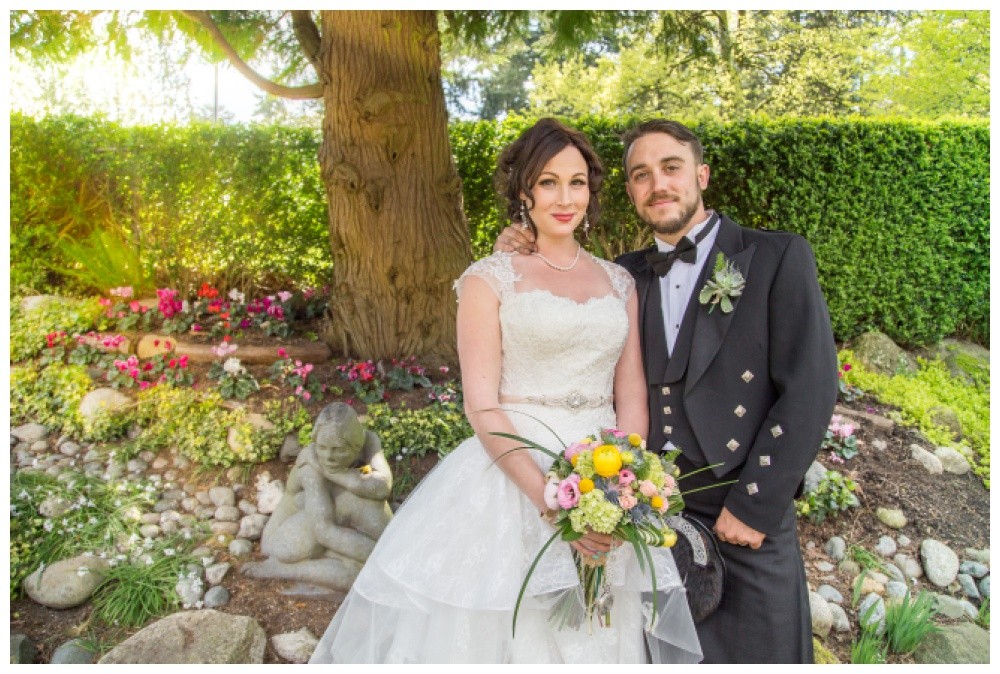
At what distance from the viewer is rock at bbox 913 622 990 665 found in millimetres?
3205

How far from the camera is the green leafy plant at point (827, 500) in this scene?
13.5 feet

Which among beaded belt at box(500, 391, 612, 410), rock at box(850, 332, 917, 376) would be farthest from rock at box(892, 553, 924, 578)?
beaded belt at box(500, 391, 612, 410)

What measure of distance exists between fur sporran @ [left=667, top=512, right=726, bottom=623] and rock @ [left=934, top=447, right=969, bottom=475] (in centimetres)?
334

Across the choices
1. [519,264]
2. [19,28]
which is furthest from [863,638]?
[19,28]

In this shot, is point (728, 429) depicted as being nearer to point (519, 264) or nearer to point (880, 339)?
point (519, 264)

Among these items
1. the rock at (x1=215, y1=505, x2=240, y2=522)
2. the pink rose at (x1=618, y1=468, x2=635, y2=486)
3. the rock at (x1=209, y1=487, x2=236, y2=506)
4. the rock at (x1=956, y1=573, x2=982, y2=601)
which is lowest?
the rock at (x1=956, y1=573, x2=982, y2=601)

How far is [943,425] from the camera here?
16.8 feet

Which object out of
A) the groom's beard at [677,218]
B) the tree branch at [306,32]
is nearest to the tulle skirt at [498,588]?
the groom's beard at [677,218]

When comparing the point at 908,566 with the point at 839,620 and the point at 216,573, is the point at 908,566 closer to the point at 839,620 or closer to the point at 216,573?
the point at 839,620

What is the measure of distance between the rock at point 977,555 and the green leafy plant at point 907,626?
92 cm

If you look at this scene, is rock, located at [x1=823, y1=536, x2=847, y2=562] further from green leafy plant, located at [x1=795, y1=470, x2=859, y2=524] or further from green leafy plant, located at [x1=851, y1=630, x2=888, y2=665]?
green leafy plant, located at [x1=851, y1=630, x2=888, y2=665]

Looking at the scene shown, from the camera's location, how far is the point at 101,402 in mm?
4773

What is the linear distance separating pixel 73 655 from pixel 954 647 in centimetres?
392

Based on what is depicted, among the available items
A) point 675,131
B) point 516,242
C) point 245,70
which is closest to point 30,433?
point 245,70
